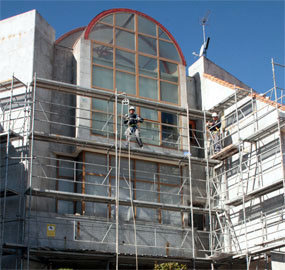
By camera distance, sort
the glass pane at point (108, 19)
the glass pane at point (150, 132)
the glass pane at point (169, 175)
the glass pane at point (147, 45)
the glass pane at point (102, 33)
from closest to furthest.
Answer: the glass pane at point (169, 175) → the glass pane at point (150, 132) → the glass pane at point (102, 33) → the glass pane at point (108, 19) → the glass pane at point (147, 45)

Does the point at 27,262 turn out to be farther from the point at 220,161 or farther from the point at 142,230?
the point at 220,161

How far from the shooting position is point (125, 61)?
2166 cm

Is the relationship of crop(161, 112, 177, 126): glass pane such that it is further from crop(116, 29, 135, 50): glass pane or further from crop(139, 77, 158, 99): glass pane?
crop(116, 29, 135, 50): glass pane

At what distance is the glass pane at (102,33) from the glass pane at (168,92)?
2.74m

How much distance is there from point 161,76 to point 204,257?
7.28 meters

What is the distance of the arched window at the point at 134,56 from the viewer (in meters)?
21.2

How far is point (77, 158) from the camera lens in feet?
65.7

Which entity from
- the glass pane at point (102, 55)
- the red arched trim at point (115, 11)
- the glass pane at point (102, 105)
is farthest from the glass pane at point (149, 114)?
the red arched trim at point (115, 11)

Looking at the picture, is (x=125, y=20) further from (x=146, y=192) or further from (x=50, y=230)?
(x=50, y=230)

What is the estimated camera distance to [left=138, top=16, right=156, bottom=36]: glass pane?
22.5m

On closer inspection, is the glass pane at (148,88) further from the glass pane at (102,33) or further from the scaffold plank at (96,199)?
the scaffold plank at (96,199)

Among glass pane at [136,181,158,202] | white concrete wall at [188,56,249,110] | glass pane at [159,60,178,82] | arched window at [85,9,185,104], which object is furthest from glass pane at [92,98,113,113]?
white concrete wall at [188,56,249,110]

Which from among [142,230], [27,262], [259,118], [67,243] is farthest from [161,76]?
[27,262]

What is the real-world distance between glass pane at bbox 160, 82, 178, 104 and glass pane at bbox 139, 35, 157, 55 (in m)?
1.43
